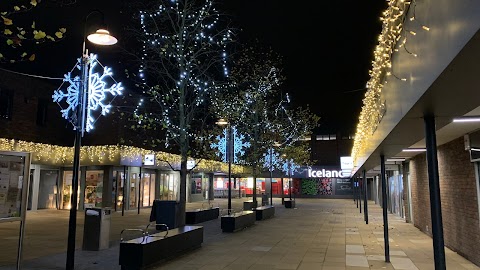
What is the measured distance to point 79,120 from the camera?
8.55 metres

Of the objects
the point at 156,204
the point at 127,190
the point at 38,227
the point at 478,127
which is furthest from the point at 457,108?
the point at 127,190

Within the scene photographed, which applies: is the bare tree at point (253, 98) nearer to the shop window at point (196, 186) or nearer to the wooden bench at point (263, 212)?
the wooden bench at point (263, 212)

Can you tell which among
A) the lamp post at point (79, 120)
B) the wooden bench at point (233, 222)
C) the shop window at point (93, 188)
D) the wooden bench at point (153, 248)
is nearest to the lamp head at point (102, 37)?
the lamp post at point (79, 120)

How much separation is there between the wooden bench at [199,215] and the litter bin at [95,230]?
7.40 metres

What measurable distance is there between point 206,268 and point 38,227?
10854mm

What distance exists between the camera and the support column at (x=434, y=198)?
4418 millimetres

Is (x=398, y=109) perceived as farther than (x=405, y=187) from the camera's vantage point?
No

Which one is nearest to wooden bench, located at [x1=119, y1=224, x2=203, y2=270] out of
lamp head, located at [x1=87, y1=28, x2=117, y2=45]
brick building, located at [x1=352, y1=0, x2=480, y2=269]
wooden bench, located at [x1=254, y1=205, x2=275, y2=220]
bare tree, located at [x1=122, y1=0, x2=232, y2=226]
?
bare tree, located at [x1=122, y1=0, x2=232, y2=226]

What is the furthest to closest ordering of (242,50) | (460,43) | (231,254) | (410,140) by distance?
(242,50) → (231,254) → (410,140) → (460,43)

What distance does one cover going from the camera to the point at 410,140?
22.4 ft

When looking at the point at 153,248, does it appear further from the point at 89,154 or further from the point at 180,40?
the point at 89,154

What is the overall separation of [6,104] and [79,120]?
15404 millimetres

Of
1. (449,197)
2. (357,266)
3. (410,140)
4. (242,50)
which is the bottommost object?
(357,266)

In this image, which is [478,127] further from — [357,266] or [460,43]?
[460,43]
